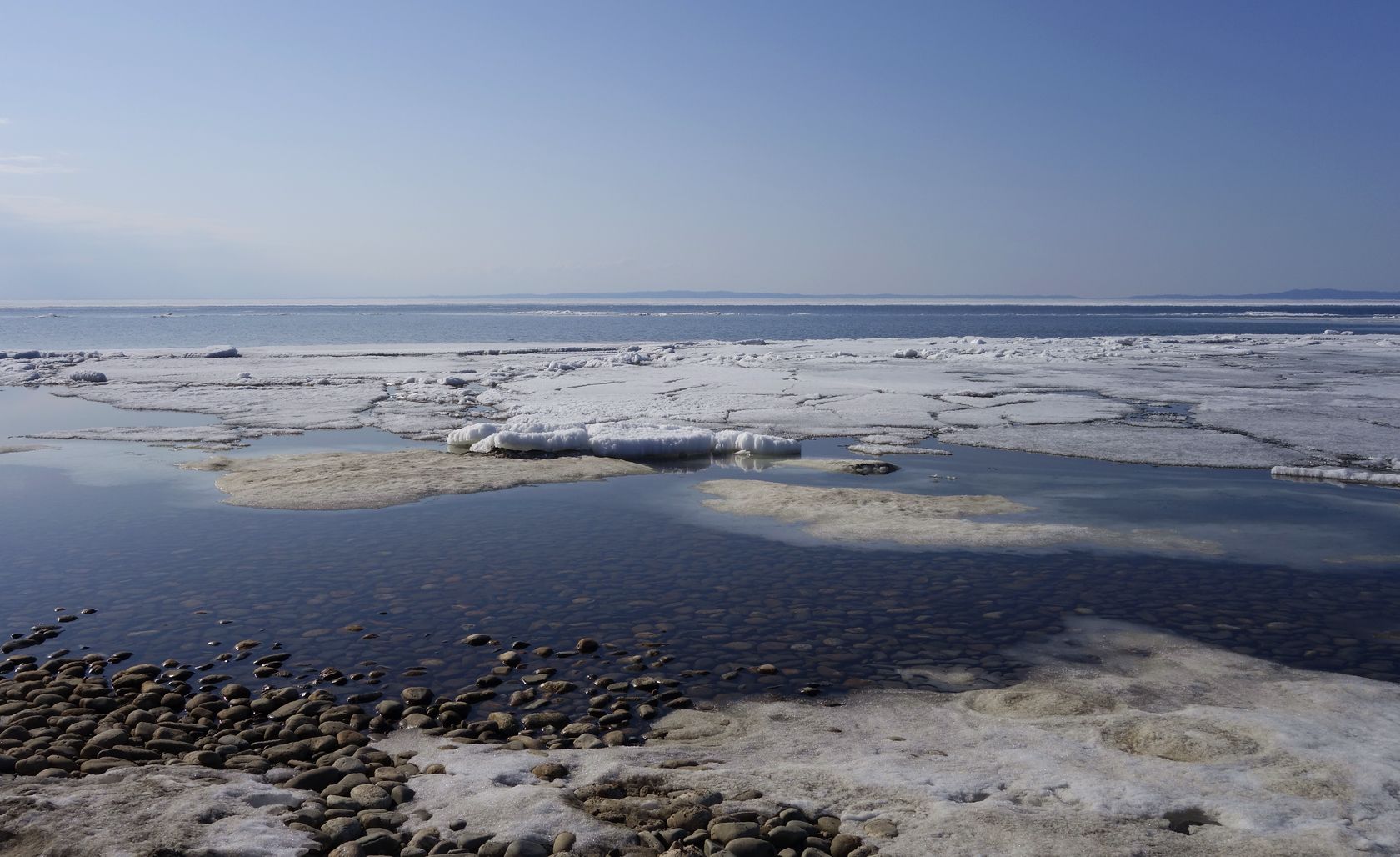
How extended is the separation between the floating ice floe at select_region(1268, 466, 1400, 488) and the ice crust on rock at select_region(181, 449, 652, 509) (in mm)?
7898

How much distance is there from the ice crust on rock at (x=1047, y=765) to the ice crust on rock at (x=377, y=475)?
244 inches

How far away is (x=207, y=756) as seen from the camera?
4.30m

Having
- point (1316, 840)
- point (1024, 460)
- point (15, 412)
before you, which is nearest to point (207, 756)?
point (1316, 840)

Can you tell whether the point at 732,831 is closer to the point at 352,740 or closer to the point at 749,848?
the point at 749,848

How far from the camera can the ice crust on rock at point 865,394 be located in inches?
575

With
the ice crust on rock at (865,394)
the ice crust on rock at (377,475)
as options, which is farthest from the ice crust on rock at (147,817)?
the ice crust on rock at (865,394)

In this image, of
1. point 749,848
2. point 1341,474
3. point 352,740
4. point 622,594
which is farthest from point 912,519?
point 749,848

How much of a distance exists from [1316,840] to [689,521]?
6460 mm

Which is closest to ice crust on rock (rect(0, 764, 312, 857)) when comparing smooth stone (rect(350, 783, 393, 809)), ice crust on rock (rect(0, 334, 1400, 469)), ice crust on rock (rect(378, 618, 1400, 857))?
smooth stone (rect(350, 783, 393, 809))

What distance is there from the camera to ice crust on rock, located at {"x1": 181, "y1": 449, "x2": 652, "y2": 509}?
1034 cm

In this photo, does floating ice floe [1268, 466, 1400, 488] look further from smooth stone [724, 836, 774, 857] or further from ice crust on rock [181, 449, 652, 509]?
smooth stone [724, 836, 774, 857]

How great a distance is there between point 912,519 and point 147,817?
23.3 feet

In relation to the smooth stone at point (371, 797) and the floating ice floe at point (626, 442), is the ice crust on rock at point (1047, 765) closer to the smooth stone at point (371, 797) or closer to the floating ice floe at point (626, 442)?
the smooth stone at point (371, 797)

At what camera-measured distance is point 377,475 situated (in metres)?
11.5
